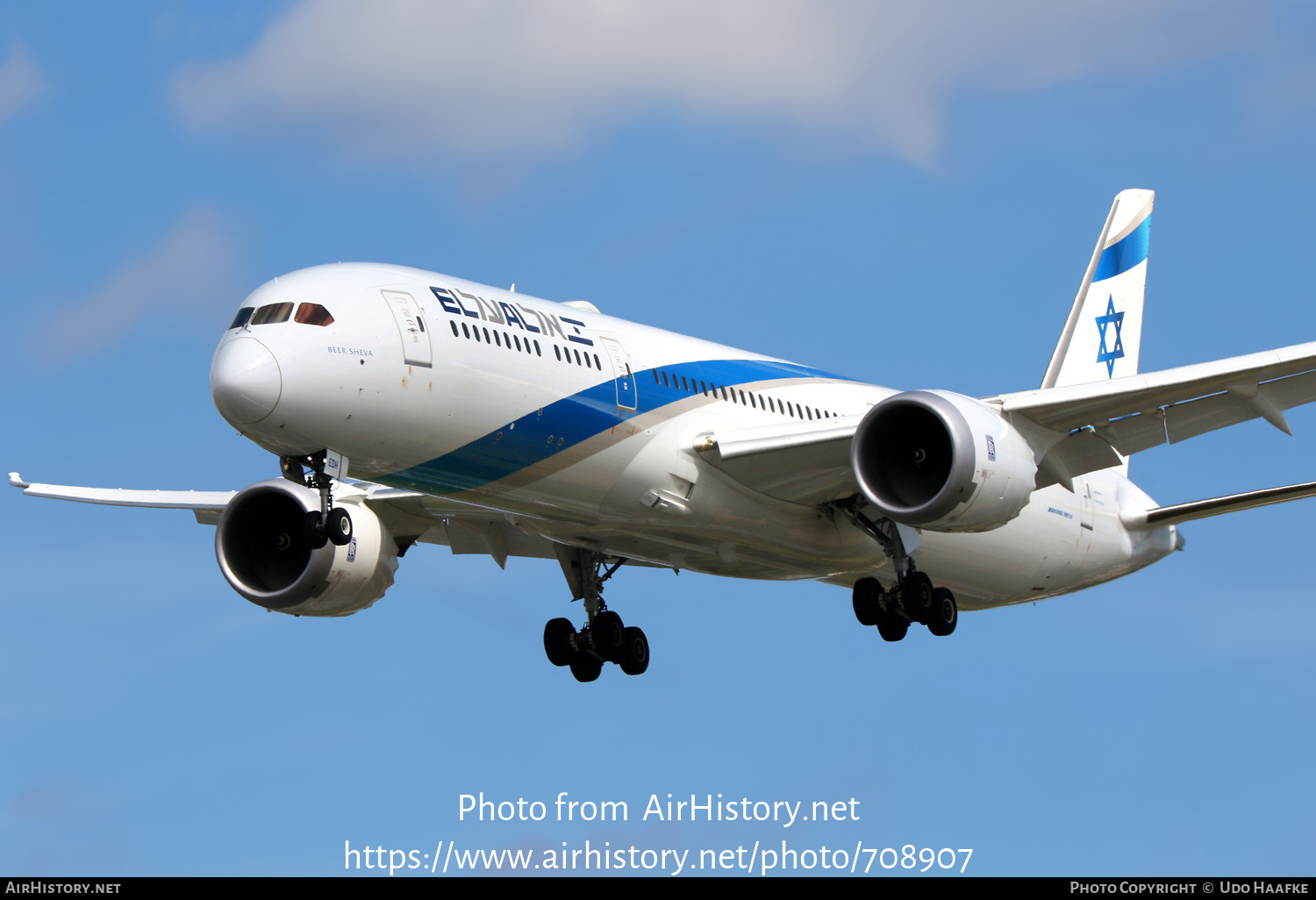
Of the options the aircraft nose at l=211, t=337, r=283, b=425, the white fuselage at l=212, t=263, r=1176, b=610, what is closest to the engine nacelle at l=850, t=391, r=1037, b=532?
the white fuselage at l=212, t=263, r=1176, b=610

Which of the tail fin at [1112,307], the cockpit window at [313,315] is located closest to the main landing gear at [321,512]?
the cockpit window at [313,315]

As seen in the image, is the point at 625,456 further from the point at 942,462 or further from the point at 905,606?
the point at 905,606

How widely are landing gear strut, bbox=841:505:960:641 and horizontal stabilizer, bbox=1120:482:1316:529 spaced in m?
5.50

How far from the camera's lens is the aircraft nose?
21.1 m

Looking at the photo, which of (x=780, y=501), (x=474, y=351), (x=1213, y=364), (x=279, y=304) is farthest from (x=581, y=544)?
(x=1213, y=364)

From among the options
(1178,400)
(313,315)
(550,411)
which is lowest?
(313,315)

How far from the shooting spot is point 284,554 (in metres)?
29.8

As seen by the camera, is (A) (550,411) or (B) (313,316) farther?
(A) (550,411)

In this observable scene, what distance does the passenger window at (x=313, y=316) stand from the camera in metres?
22.0

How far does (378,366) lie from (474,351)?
1663 millimetres

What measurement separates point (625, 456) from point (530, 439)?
187cm

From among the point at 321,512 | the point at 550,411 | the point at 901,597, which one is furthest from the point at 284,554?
the point at 901,597

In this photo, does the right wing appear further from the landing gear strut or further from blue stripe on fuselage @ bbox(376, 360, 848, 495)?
blue stripe on fuselage @ bbox(376, 360, 848, 495)

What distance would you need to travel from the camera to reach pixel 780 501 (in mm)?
27531
